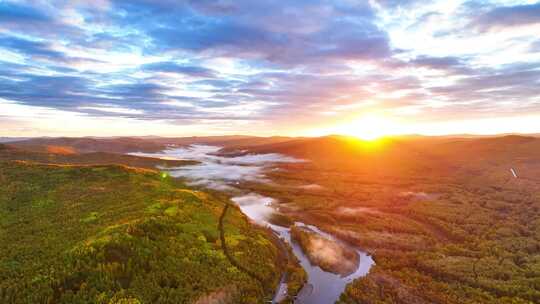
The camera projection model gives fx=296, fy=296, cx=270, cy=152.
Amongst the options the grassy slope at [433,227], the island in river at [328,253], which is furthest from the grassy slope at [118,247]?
the grassy slope at [433,227]

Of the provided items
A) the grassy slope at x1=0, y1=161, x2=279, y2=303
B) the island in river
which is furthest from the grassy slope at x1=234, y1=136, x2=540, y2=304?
the grassy slope at x1=0, y1=161, x2=279, y2=303

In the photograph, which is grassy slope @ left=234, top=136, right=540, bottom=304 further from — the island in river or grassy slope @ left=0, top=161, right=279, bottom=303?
grassy slope @ left=0, top=161, right=279, bottom=303

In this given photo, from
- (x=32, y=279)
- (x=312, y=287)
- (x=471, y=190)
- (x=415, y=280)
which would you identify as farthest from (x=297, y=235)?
(x=471, y=190)

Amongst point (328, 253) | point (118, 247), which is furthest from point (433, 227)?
point (118, 247)

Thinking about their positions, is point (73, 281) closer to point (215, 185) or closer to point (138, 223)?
point (138, 223)

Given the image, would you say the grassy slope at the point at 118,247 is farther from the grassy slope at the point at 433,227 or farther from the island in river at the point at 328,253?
the grassy slope at the point at 433,227

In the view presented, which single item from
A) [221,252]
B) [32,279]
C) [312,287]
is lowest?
[312,287]

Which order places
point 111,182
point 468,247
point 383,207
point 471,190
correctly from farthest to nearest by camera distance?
point 471,190 < point 383,207 < point 111,182 < point 468,247
